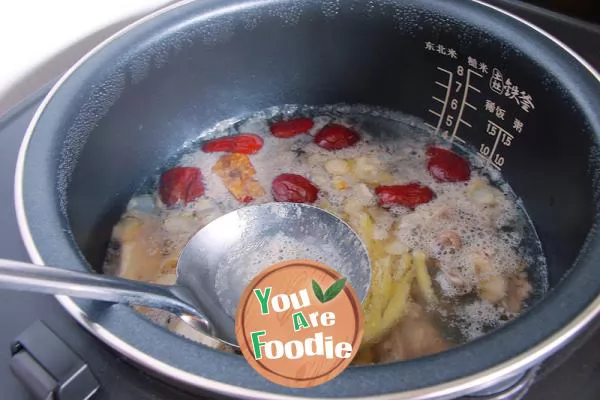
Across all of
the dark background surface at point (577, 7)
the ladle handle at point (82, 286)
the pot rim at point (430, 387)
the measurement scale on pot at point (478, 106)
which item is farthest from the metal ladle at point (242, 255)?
the dark background surface at point (577, 7)

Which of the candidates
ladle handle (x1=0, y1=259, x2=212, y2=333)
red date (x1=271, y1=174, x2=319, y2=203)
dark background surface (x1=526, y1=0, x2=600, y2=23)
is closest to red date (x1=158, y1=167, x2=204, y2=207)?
red date (x1=271, y1=174, x2=319, y2=203)

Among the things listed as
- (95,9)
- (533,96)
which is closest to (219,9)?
(95,9)

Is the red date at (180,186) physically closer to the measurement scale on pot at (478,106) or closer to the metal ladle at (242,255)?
the metal ladle at (242,255)

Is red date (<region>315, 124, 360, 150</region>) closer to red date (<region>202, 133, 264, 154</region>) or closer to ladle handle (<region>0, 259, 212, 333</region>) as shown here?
red date (<region>202, 133, 264, 154</region>)

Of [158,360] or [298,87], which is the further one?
[298,87]

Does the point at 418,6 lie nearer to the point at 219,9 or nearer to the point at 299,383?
the point at 219,9

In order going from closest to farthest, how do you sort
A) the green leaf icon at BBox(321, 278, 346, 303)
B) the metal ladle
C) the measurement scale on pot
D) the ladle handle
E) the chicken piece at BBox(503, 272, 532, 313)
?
the ladle handle, the green leaf icon at BBox(321, 278, 346, 303), the metal ladle, the chicken piece at BBox(503, 272, 532, 313), the measurement scale on pot

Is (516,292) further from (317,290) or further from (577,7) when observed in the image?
(577,7)
